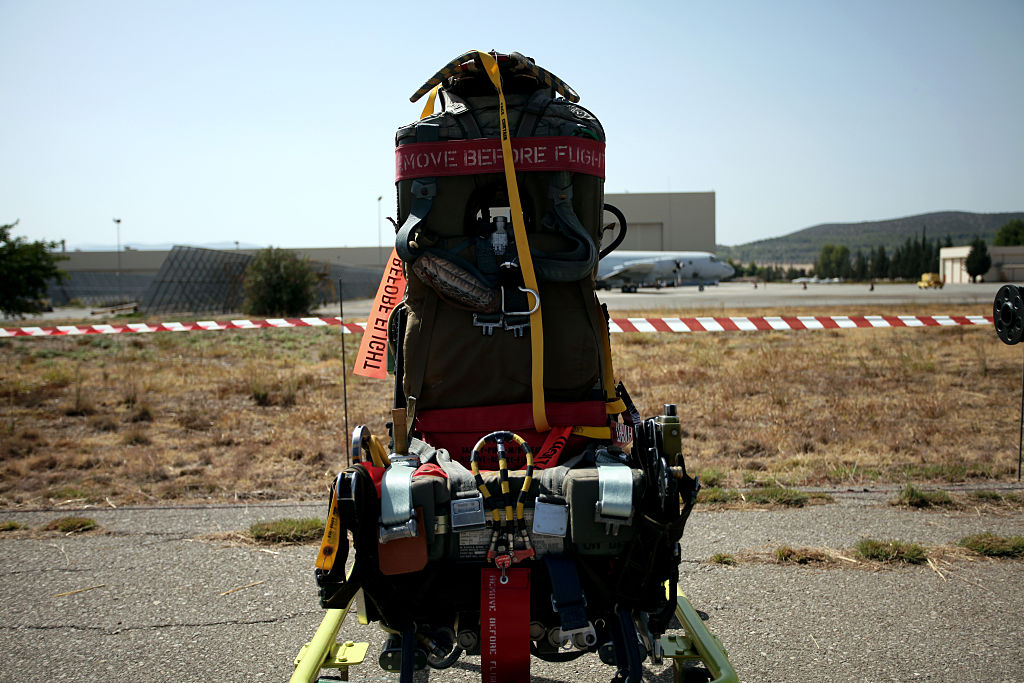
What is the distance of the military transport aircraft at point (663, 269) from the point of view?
189 ft

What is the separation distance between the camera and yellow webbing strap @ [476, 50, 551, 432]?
2.63 metres

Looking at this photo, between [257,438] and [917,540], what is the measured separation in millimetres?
6510

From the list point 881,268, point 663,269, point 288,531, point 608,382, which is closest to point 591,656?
point 608,382

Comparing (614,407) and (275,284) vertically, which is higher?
(275,284)

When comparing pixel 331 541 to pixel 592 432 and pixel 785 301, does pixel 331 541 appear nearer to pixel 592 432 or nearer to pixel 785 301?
pixel 592 432

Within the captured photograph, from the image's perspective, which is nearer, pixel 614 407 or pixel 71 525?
pixel 614 407

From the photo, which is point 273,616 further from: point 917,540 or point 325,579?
point 917,540

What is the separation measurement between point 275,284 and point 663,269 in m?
33.4

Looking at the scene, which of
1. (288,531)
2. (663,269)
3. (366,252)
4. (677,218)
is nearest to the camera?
(288,531)

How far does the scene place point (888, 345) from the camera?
50.4 feet

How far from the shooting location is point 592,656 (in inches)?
136

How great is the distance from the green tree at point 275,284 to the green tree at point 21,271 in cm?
1508

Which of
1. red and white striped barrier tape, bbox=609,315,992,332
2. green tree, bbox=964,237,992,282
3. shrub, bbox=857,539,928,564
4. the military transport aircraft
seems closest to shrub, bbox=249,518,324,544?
shrub, bbox=857,539,928,564

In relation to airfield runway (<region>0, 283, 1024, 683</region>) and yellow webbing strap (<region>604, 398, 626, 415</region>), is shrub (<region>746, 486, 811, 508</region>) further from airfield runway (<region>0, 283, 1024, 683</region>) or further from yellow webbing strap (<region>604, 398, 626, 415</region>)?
yellow webbing strap (<region>604, 398, 626, 415</region>)
